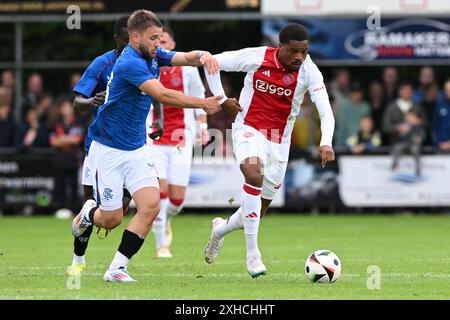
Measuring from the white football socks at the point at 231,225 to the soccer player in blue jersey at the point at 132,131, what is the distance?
1.24 metres

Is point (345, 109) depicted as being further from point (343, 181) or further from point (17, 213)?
point (17, 213)

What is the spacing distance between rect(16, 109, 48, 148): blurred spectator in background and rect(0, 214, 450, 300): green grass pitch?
1804 mm

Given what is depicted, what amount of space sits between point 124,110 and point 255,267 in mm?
1972

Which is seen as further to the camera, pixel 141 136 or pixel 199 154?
pixel 199 154

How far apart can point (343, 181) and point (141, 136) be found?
39.6 ft

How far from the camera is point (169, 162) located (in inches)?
576

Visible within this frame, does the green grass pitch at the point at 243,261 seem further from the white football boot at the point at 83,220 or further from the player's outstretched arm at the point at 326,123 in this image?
the player's outstretched arm at the point at 326,123

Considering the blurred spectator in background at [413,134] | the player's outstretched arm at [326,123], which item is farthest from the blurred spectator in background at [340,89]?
the player's outstretched arm at [326,123]

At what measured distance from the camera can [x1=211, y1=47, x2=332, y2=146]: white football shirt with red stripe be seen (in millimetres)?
11406

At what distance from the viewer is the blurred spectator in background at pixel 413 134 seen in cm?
2200

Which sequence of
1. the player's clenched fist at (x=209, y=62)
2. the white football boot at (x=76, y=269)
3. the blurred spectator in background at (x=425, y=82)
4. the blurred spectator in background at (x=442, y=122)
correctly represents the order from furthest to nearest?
the blurred spectator in background at (x=425, y=82), the blurred spectator in background at (x=442, y=122), the white football boot at (x=76, y=269), the player's clenched fist at (x=209, y=62)

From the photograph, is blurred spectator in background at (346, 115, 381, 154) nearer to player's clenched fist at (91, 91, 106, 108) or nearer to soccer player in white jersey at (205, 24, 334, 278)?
soccer player in white jersey at (205, 24, 334, 278)

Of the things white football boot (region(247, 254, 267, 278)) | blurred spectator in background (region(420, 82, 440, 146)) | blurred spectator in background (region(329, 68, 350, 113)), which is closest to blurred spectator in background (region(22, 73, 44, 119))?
blurred spectator in background (region(329, 68, 350, 113))

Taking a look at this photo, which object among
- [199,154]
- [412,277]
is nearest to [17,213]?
[199,154]
